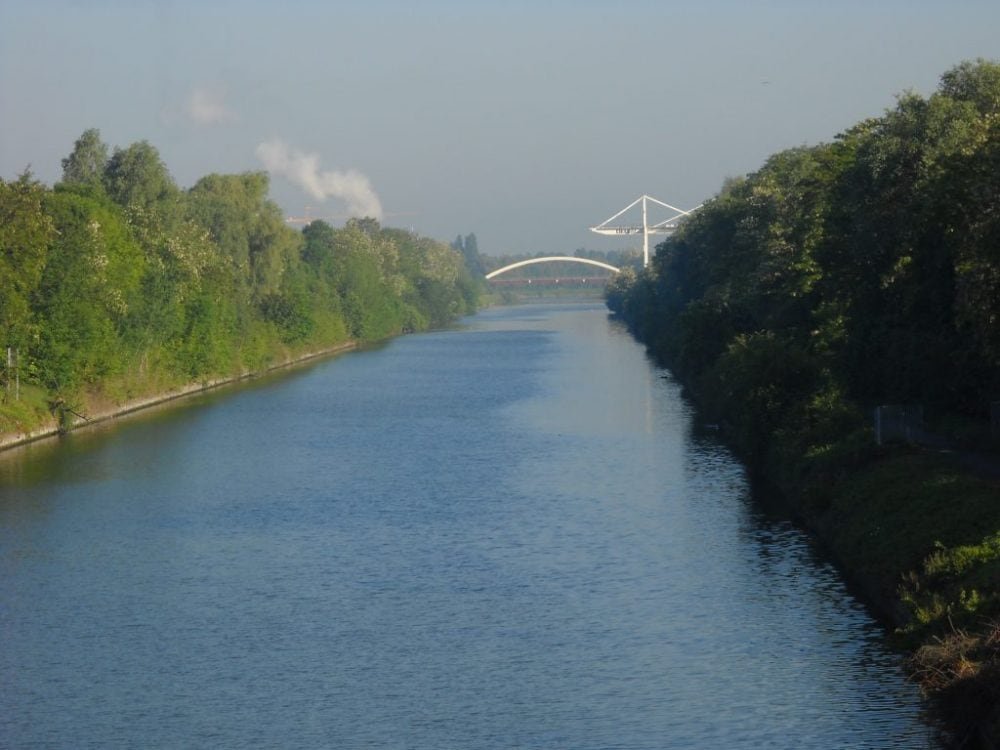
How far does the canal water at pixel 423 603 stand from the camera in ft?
65.1

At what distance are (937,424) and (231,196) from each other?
54873mm

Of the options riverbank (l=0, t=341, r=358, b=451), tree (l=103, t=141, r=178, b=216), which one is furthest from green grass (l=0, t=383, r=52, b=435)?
tree (l=103, t=141, r=178, b=216)

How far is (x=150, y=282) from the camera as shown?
197 feet

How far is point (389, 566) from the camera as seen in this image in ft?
94.1

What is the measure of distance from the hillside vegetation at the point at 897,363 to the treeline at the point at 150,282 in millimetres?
20741

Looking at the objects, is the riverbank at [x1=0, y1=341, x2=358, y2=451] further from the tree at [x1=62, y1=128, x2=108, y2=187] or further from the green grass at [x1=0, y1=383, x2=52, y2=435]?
the tree at [x1=62, y1=128, x2=108, y2=187]

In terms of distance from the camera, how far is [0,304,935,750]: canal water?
781 inches

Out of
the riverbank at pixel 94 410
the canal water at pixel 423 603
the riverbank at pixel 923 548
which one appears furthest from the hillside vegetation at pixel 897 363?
the riverbank at pixel 94 410

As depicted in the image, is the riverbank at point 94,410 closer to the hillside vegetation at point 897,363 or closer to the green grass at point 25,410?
the green grass at point 25,410

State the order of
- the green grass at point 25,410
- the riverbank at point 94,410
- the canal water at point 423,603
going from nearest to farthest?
the canal water at point 423,603 → the green grass at point 25,410 → the riverbank at point 94,410

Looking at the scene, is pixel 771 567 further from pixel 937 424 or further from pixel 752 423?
pixel 752 423

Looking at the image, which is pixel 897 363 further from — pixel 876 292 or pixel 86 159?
pixel 86 159

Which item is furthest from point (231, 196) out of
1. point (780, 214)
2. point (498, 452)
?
point (498, 452)

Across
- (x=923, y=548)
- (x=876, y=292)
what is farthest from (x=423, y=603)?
(x=876, y=292)
